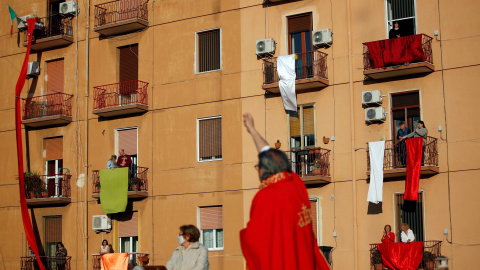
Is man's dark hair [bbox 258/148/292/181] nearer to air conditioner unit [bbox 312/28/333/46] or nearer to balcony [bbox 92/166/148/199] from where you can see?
air conditioner unit [bbox 312/28/333/46]

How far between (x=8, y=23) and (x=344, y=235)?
61.9 feet

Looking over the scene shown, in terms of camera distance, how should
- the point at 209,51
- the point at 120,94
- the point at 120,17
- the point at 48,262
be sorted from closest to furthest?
the point at 209,51
the point at 120,94
the point at 120,17
the point at 48,262

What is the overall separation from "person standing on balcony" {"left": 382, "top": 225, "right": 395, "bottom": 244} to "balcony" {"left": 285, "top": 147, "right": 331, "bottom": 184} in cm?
275

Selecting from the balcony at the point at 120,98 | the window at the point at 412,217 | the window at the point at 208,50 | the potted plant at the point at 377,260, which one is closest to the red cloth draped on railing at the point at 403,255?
the potted plant at the point at 377,260

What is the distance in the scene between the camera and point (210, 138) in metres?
30.3

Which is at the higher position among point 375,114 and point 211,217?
point 375,114

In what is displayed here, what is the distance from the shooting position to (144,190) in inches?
1236

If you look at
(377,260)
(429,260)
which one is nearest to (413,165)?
(429,260)

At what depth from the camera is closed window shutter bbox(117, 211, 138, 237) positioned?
31.7 metres

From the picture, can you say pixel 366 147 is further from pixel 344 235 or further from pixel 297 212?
pixel 297 212

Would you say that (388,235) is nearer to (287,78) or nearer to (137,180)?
(287,78)

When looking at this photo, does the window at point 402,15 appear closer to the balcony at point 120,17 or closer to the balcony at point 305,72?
the balcony at point 305,72

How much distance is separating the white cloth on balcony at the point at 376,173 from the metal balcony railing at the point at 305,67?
324 cm

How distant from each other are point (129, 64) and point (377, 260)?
13.2 meters
